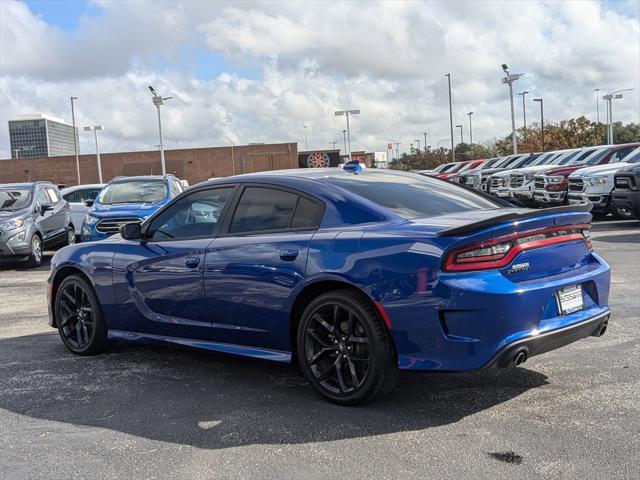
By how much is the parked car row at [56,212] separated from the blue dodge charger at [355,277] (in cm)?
657

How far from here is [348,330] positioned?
427 centimetres

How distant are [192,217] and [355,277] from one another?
5.91ft

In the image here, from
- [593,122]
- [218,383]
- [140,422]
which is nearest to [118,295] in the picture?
[218,383]

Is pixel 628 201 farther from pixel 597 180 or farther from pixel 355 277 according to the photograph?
pixel 355 277

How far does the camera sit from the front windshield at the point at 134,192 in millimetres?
13184

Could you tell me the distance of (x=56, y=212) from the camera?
14883 millimetres

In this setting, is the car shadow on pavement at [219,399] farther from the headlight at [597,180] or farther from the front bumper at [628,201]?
the headlight at [597,180]

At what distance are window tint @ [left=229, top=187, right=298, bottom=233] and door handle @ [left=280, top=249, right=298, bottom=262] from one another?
25 centimetres

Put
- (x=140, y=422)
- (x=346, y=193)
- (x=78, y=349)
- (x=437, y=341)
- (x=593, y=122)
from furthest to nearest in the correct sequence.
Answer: (x=593, y=122) < (x=78, y=349) < (x=346, y=193) < (x=140, y=422) < (x=437, y=341)

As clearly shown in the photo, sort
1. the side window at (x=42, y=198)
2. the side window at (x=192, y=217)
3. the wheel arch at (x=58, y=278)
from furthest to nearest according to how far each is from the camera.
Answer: the side window at (x=42, y=198), the wheel arch at (x=58, y=278), the side window at (x=192, y=217)

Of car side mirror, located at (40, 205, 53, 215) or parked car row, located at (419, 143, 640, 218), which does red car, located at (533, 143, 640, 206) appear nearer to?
parked car row, located at (419, 143, 640, 218)

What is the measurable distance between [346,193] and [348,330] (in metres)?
0.95

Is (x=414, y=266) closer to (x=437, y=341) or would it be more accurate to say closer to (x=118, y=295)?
(x=437, y=341)

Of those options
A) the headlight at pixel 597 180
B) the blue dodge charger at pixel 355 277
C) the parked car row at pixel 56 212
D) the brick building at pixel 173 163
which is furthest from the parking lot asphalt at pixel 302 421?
the brick building at pixel 173 163
